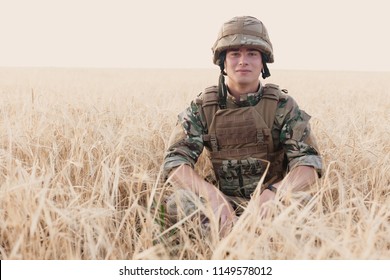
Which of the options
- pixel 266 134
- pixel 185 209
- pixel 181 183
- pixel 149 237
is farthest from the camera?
pixel 266 134

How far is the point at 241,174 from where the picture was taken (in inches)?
108

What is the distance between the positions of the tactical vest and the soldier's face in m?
0.12

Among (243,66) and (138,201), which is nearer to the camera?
(138,201)

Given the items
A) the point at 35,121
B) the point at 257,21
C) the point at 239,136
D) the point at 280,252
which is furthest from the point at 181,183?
the point at 35,121

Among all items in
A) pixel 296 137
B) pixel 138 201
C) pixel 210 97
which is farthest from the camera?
pixel 210 97

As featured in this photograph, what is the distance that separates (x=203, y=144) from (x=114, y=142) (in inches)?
24.2

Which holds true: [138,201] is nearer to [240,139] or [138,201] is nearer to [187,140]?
[187,140]

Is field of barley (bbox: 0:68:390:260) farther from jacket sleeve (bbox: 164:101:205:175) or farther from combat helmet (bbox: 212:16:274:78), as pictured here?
combat helmet (bbox: 212:16:274:78)

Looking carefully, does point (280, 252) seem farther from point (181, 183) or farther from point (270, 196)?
point (181, 183)

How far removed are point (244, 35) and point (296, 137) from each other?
70 cm

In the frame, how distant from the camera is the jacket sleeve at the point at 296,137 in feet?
8.55

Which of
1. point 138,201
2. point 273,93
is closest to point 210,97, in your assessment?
point 273,93

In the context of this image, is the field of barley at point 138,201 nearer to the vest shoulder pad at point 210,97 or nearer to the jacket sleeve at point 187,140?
the jacket sleeve at point 187,140

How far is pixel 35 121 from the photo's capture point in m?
3.31
